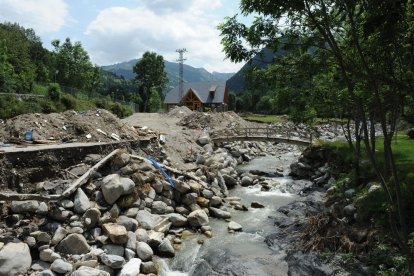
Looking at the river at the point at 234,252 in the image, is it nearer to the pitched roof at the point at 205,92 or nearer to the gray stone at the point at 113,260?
the gray stone at the point at 113,260

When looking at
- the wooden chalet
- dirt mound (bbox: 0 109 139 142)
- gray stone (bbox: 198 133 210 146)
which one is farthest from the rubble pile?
the wooden chalet

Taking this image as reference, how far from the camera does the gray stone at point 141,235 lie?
11250 mm

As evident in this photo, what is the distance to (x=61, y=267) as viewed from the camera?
909 cm

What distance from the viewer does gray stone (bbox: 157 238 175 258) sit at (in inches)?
433

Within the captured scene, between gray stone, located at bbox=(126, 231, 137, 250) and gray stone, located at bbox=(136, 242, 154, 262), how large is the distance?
0.15 metres

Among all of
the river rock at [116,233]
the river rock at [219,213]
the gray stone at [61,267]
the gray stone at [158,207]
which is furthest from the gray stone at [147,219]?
the gray stone at [61,267]

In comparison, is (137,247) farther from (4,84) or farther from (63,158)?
(4,84)

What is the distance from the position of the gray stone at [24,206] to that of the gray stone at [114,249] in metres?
2.44

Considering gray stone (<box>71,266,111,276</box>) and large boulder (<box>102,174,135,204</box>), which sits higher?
large boulder (<box>102,174,135,204</box>)

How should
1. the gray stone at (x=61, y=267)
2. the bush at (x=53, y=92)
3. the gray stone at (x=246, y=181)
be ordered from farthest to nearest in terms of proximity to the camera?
the bush at (x=53, y=92) → the gray stone at (x=246, y=181) → the gray stone at (x=61, y=267)

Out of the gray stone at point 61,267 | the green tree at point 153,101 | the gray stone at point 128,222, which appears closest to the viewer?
the gray stone at point 61,267

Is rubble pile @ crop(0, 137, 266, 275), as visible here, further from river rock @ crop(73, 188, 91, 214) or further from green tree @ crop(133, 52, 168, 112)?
green tree @ crop(133, 52, 168, 112)

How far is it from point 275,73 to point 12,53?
165ft

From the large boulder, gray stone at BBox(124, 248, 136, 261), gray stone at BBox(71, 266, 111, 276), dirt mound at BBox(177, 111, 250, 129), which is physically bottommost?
gray stone at BBox(124, 248, 136, 261)
